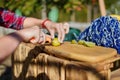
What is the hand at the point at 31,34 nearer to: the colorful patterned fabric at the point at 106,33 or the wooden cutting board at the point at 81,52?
the wooden cutting board at the point at 81,52

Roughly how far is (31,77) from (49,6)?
2.71 m

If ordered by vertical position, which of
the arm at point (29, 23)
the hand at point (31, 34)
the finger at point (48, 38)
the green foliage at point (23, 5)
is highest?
the green foliage at point (23, 5)

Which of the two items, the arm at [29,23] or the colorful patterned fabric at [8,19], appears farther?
the colorful patterned fabric at [8,19]

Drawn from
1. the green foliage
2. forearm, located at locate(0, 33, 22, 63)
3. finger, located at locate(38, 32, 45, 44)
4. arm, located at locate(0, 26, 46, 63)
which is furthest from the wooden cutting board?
the green foliage

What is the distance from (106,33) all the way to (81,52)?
34 cm

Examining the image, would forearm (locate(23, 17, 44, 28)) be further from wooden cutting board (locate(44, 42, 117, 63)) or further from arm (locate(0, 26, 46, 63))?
arm (locate(0, 26, 46, 63))

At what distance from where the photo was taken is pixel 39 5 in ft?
14.4

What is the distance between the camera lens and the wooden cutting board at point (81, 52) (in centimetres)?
140

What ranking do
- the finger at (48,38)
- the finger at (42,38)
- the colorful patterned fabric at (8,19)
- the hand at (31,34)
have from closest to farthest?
the hand at (31,34) < the finger at (42,38) < the finger at (48,38) < the colorful patterned fabric at (8,19)

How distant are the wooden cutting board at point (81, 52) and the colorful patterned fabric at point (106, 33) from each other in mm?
188

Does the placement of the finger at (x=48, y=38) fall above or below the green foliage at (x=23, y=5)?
below

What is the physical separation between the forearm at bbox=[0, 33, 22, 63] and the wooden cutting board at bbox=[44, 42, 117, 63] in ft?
0.95

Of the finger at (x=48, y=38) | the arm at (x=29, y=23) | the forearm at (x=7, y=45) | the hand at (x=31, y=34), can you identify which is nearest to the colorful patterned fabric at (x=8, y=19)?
the arm at (x=29, y=23)

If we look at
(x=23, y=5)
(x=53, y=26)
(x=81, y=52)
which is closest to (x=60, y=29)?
(x=53, y=26)
